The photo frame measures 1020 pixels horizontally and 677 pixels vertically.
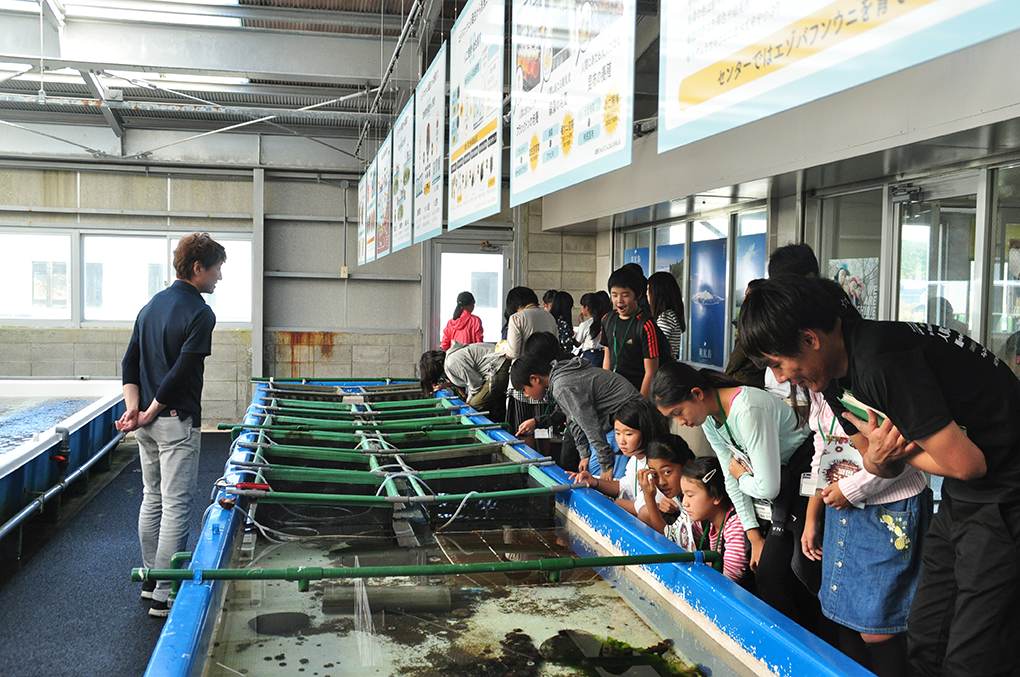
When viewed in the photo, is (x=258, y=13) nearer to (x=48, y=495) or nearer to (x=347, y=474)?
(x=48, y=495)

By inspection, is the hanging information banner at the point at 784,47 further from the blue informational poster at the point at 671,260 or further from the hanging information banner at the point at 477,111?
the blue informational poster at the point at 671,260

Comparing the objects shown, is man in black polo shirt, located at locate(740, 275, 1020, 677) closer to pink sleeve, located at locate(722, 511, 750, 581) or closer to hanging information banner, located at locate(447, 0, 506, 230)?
pink sleeve, located at locate(722, 511, 750, 581)

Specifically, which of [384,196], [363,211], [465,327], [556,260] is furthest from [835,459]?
[556,260]

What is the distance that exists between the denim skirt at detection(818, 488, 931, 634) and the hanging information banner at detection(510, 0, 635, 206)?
3.25ft

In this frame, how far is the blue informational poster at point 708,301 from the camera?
6363 millimetres

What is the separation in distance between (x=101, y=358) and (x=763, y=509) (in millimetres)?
7745

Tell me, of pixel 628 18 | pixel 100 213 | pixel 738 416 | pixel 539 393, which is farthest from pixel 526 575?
pixel 100 213

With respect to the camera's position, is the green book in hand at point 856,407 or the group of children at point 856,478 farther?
the green book in hand at point 856,407

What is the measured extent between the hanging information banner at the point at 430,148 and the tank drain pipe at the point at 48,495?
240cm

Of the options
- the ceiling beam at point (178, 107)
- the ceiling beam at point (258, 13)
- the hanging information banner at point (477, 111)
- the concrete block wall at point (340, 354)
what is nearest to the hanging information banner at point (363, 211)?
the ceiling beam at point (178, 107)

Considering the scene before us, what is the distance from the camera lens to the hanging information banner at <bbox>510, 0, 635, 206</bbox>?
1682 mm

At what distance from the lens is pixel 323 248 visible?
8617 millimetres

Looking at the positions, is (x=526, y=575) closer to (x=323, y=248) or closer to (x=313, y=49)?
(x=313, y=49)

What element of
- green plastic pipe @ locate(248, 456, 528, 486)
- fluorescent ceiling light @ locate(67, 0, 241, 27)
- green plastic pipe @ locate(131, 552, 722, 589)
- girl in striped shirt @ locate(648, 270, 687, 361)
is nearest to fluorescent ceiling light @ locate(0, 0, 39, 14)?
fluorescent ceiling light @ locate(67, 0, 241, 27)
